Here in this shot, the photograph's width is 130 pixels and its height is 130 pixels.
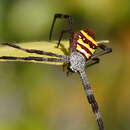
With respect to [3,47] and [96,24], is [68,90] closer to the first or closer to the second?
[96,24]

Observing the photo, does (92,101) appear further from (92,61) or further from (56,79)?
(56,79)

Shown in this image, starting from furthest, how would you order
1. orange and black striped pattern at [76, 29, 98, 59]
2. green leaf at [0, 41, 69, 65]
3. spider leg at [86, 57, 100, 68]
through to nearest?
1. spider leg at [86, 57, 100, 68]
2. orange and black striped pattern at [76, 29, 98, 59]
3. green leaf at [0, 41, 69, 65]

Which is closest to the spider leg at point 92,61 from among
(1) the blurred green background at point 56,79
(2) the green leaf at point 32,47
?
(2) the green leaf at point 32,47

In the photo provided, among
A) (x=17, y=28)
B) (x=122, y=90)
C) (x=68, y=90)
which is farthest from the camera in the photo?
(x=68, y=90)

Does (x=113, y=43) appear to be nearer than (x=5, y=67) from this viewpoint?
No

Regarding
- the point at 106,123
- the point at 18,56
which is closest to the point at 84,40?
the point at 18,56

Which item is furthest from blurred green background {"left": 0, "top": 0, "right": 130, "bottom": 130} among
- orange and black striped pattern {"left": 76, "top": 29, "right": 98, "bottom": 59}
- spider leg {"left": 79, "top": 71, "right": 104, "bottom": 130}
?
orange and black striped pattern {"left": 76, "top": 29, "right": 98, "bottom": 59}

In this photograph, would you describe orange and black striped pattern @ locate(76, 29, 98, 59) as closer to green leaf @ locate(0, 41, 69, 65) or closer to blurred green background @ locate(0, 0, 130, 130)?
green leaf @ locate(0, 41, 69, 65)

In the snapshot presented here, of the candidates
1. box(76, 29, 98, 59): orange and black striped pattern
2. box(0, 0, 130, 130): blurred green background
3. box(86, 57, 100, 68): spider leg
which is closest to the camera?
box(76, 29, 98, 59): orange and black striped pattern
